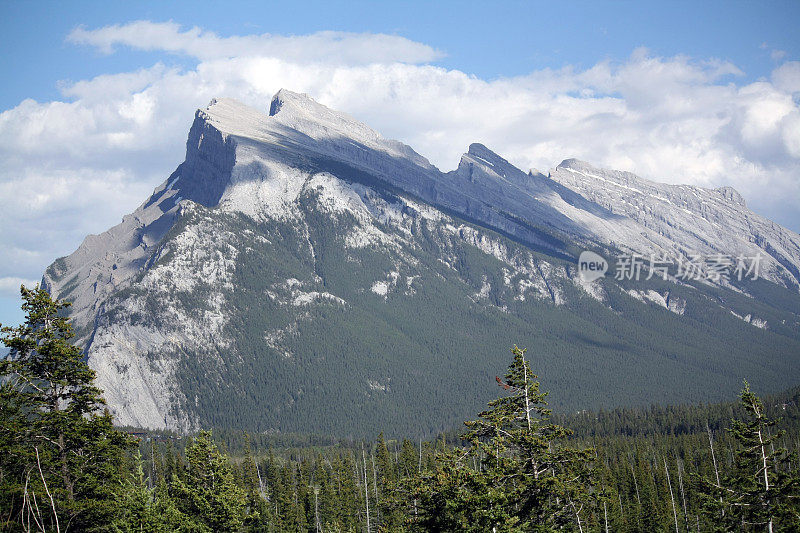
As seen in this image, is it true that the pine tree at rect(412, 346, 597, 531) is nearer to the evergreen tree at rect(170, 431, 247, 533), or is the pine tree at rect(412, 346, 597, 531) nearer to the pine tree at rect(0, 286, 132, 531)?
the evergreen tree at rect(170, 431, 247, 533)

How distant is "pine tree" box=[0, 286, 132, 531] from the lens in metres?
37.1

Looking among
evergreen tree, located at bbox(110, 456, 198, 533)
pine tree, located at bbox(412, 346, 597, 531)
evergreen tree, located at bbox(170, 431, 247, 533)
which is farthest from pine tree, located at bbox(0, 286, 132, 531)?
pine tree, located at bbox(412, 346, 597, 531)

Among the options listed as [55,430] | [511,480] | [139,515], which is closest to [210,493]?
[139,515]

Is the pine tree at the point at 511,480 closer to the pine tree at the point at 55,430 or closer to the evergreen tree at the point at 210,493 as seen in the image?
the evergreen tree at the point at 210,493

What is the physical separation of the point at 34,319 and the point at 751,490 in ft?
120

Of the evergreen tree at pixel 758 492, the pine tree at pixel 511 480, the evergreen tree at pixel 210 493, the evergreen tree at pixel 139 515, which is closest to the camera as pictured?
the pine tree at pixel 511 480

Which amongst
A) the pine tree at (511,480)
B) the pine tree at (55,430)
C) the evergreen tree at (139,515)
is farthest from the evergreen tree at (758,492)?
the pine tree at (55,430)

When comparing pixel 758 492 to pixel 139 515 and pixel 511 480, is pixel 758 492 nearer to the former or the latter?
pixel 511 480

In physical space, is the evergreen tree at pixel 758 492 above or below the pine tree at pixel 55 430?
below

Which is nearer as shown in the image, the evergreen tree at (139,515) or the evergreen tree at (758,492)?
the evergreen tree at (139,515)

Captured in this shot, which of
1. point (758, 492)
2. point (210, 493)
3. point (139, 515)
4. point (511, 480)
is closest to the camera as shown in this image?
point (139, 515)

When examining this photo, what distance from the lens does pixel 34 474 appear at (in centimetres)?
3759

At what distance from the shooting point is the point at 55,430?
38.3 meters

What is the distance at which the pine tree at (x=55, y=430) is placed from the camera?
122 ft
